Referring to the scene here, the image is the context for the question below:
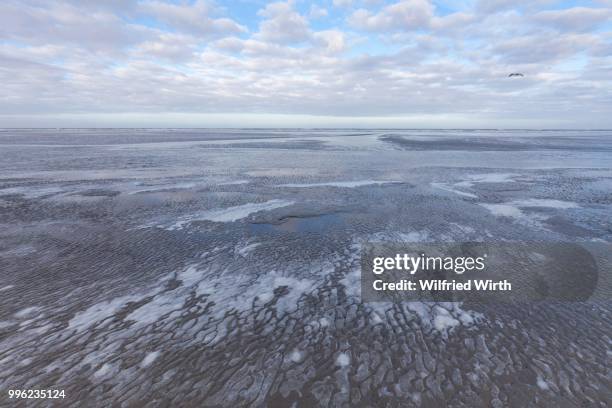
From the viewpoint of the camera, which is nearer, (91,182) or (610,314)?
(610,314)

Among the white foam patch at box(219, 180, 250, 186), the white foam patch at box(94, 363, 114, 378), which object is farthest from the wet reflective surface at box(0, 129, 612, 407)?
the white foam patch at box(219, 180, 250, 186)

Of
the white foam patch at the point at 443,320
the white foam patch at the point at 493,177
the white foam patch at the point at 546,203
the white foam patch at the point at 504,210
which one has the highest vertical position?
the white foam patch at the point at 493,177

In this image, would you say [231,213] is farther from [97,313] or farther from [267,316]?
[267,316]

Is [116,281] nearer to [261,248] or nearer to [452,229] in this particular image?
[261,248]

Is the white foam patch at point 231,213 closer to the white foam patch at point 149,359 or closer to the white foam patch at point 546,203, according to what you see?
the white foam patch at point 149,359

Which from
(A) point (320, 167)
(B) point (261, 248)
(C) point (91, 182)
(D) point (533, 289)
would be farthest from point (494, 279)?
(C) point (91, 182)

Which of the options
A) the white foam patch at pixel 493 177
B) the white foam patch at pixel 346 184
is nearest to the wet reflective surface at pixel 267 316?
the white foam patch at pixel 346 184
